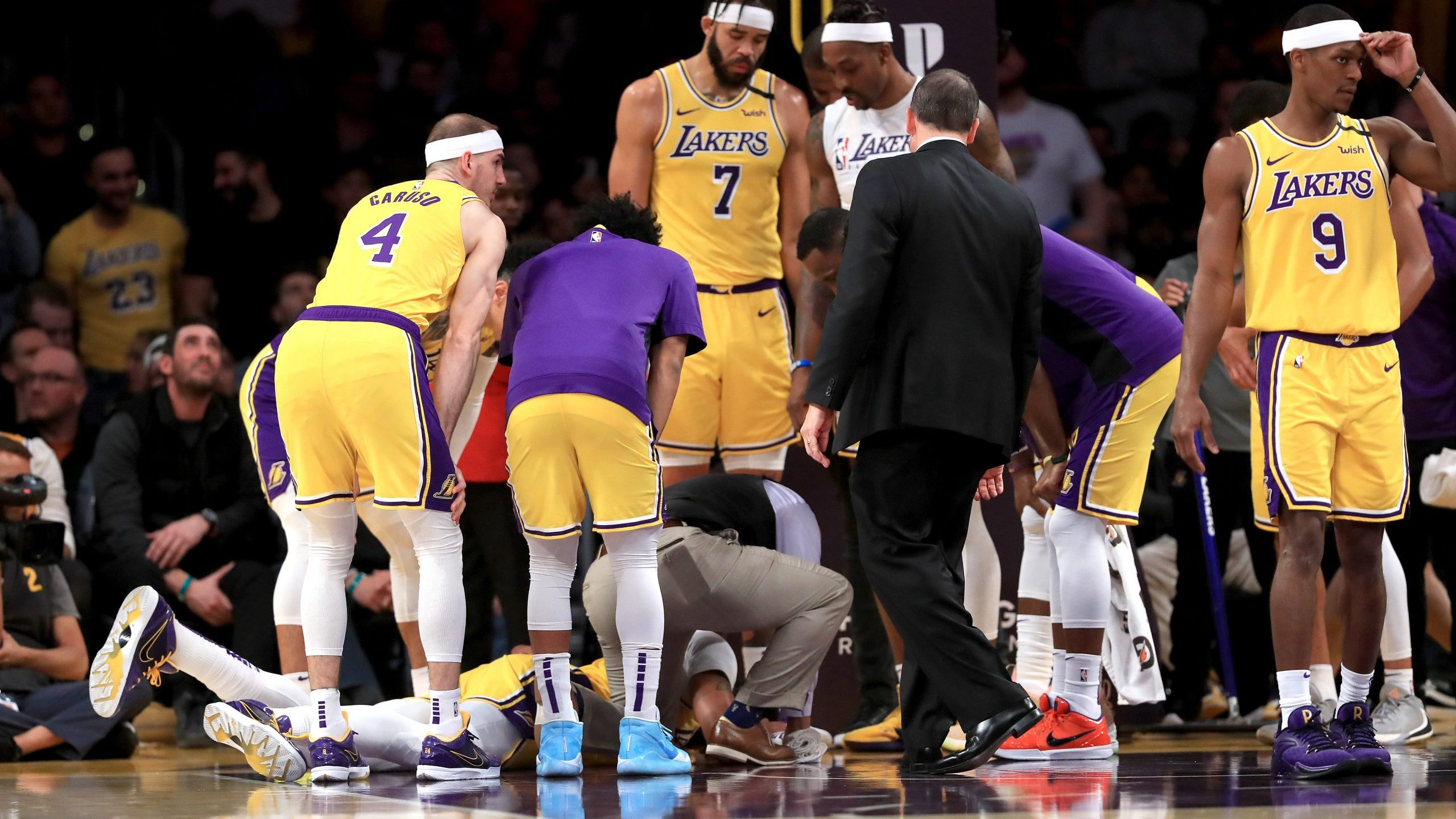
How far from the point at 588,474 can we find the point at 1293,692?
216 centimetres

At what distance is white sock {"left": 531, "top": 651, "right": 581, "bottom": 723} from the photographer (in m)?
5.33

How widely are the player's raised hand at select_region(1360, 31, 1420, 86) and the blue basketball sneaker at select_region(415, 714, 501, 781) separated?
3.34m

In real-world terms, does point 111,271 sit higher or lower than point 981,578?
higher

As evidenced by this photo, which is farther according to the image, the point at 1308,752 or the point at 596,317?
the point at 596,317

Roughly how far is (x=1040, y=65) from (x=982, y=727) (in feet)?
22.4

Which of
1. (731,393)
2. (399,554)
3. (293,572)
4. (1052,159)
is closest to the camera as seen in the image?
(399,554)

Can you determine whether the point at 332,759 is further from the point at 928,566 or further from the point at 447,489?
the point at 928,566

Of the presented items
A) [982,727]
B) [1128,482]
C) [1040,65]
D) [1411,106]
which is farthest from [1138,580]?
[1040,65]

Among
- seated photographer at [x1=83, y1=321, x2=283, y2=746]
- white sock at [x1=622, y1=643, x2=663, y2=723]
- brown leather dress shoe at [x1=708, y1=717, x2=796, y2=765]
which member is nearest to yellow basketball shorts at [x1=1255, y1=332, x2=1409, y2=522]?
brown leather dress shoe at [x1=708, y1=717, x2=796, y2=765]

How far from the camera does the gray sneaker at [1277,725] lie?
595cm

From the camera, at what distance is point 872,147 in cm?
663

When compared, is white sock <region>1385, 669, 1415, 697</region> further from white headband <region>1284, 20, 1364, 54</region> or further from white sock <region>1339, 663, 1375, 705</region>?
white headband <region>1284, 20, 1364, 54</region>

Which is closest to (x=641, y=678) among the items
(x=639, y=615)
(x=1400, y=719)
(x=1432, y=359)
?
(x=639, y=615)

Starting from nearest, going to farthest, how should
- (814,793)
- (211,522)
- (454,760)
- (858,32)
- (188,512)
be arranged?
(814,793) → (454,760) → (858,32) → (211,522) → (188,512)
